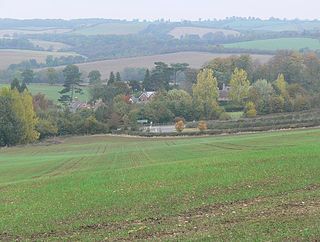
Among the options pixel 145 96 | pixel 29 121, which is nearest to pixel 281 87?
pixel 145 96

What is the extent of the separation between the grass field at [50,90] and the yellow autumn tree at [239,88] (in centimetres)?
4432

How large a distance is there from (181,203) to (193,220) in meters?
2.67

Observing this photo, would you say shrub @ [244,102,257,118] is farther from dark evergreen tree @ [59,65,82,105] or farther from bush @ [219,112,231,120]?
dark evergreen tree @ [59,65,82,105]

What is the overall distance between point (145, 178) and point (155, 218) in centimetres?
880

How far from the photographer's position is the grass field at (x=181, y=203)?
1830cm

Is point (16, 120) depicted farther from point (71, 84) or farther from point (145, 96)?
point (71, 84)

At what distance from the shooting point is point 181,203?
22.3 metres

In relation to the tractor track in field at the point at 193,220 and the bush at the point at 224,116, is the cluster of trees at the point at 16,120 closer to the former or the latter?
the bush at the point at 224,116

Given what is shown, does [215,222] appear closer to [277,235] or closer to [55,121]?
[277,235]

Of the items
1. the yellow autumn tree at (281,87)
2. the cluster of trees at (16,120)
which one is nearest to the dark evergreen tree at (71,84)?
the yellow autumn tree at (281,87)

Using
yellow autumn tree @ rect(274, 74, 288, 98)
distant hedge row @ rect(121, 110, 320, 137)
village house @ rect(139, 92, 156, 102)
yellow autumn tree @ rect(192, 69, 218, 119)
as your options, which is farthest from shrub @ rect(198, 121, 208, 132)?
village house @ rect(139, 92, 156, 102)

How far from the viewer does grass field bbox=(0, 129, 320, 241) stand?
720 inches

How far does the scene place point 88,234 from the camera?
62.2 feet

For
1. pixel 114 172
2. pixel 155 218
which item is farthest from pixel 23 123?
pixel 155 218
